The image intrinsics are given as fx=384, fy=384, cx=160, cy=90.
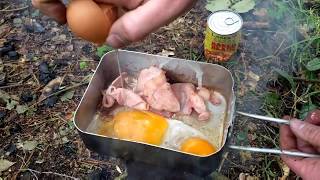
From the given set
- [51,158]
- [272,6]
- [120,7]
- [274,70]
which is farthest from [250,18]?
[51,158]

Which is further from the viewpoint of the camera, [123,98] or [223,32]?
[223,32]

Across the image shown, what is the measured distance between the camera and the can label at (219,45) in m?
3.34

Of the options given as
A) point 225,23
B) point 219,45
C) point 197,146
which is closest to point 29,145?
point 197,146

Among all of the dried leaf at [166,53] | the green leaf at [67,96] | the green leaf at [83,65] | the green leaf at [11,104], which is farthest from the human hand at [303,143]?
the green leaf at [11,104]

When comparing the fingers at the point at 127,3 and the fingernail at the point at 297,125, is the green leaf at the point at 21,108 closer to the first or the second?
the fingers at the point at 127,3

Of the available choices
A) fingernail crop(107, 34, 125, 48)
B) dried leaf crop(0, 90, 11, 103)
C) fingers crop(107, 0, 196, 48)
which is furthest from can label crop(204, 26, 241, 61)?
dried leaf crop(0, 90, 11, 103)

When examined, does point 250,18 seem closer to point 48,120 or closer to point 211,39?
point 211,39

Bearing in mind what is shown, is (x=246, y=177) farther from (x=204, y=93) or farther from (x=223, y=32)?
(x=223, y=32)

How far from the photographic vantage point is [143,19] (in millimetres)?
2070

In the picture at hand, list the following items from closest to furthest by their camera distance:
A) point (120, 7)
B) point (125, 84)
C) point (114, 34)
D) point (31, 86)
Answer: point (114, 34) → point (120, 7) → point (125, 84) → point (31, 86)

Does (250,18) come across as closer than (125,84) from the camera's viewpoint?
No

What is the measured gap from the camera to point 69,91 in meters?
3.46

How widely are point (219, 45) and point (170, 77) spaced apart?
71 centimetres

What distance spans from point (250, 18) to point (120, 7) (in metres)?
2.13
